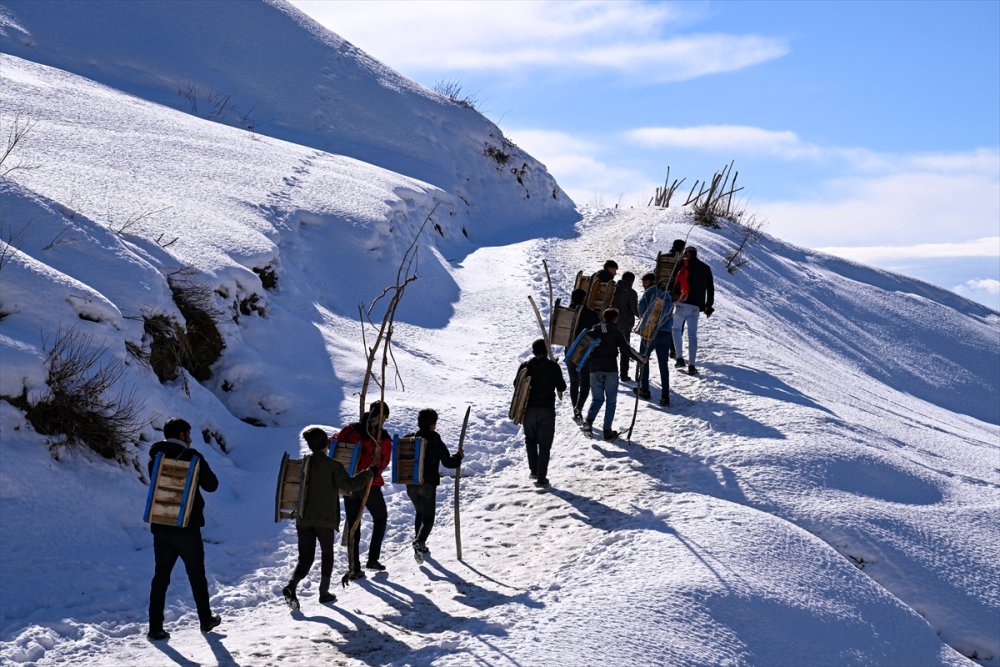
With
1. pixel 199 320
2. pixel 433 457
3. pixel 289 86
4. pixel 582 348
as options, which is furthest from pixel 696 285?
pixel 289 86

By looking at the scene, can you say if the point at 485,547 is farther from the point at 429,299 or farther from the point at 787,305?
the point at 787,305

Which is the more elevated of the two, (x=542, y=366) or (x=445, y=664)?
(x=542, y=366)

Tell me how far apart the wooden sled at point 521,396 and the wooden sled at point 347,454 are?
2.67 metres

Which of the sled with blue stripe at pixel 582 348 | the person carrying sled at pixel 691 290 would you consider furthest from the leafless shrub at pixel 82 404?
the person carrying sled at pixel 691 290

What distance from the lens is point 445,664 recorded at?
259 inches

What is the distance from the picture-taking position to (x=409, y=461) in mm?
8914

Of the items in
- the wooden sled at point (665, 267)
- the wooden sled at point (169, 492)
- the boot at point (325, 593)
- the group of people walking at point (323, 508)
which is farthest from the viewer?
the wooden sled at point (665, 267)

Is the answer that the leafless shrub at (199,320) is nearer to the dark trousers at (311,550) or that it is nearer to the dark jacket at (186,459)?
the dark trousers at (311,550)

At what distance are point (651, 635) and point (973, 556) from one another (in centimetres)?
513

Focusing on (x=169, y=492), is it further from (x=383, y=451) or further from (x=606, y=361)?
(x=606, y=361)

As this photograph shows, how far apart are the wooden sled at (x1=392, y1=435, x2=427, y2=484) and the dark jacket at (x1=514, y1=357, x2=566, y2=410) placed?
2070 millimetres

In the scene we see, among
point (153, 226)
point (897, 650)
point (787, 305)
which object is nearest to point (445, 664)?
point (897, 650)

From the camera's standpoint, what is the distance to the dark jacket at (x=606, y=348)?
11.7 metres

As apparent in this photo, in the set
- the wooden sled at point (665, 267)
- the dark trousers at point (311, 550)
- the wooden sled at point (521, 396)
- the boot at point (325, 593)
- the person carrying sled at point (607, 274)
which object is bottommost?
the boot at point (325, 593)
